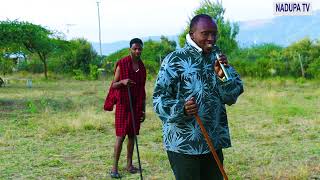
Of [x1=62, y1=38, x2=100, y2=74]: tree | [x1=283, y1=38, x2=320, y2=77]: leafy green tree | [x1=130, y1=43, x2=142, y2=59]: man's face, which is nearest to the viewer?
[x1=130, y1=43, x2=142, y2=59]: man's face

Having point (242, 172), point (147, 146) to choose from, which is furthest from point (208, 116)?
point (147, 146)

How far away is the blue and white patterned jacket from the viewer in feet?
9.50

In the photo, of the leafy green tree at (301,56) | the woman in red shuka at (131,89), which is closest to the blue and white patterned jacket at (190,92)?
the woman in red shuka at (131,89)

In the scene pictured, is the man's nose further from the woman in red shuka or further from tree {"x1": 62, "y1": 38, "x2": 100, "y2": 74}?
tree {"x1": 62, "y1": 38, "x2": 100, "y2": 74}

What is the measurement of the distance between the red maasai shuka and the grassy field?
23.5 inches

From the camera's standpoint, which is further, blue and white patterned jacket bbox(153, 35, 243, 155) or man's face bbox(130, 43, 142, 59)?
man's face bbox(130, 43, 142, 59)

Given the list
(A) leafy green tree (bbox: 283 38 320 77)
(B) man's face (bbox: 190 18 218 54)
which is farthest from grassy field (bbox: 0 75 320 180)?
(A) leafy green tree (bbox: 283 38 320 77)

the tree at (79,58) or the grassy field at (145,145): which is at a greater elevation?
the tree at (79,58)

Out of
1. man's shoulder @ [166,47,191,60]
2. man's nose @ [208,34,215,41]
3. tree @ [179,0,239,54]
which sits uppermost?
tree @ [179,0,239,54]

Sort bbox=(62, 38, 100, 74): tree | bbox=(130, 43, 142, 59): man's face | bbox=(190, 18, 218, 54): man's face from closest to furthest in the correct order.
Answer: bbox=(190, 18, 218, 54): man's face
bbox=(130, 43, 142, 59): man's face
bbox=(62, 38, 100, 74): tree

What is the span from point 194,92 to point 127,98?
2.51 m

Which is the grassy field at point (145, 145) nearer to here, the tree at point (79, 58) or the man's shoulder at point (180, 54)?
the man's shoulder at point (180, 54)

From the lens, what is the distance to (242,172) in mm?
5645

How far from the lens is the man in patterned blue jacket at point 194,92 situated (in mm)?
2884
